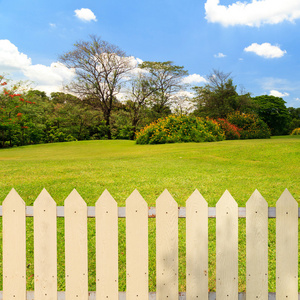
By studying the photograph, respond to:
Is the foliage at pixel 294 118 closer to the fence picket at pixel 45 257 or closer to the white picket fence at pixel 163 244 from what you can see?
the white picket fence at pixel 163 244

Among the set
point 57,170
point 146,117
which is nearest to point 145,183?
point 57,170

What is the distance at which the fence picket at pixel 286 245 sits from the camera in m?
2.48

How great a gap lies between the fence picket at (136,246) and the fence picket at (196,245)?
0.34 metres

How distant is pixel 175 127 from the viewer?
18.7m

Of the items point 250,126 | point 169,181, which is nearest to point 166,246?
point 169,181

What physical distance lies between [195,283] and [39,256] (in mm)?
1304

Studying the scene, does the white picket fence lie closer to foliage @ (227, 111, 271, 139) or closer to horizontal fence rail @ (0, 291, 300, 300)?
horizontal fence rail @ (0, 291, 300, 300)

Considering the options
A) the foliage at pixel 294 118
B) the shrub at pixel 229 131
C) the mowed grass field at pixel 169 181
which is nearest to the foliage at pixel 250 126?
the shrub at pixel 229 131

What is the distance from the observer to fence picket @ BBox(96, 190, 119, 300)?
2.46 m

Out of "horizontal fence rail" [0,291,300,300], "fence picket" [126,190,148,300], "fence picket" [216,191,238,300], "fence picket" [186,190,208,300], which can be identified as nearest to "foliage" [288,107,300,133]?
"horizontal fence rail" [0,291,300,300]

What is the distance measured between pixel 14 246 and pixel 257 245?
202cm

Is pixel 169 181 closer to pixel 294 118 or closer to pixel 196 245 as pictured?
pixel 196 245

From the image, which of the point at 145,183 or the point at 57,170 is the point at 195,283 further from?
the point at 57,170

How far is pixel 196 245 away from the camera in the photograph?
2.45m
